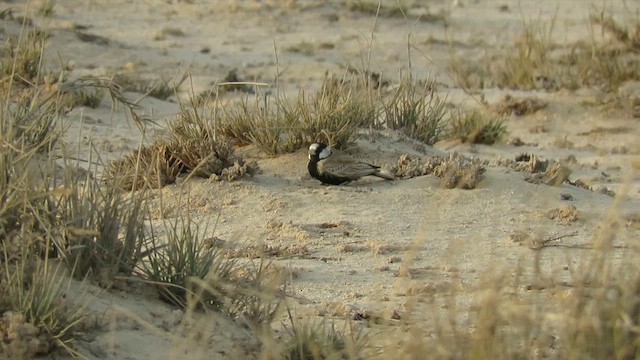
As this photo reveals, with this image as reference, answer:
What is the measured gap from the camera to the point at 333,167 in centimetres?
692

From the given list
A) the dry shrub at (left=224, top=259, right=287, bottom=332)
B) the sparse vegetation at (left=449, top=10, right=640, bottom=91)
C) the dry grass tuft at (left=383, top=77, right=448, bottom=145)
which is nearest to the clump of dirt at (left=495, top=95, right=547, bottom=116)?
the sparse vegetation at (left=449, top=10, right=640, bottom=91)

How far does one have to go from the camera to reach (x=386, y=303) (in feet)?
16.4

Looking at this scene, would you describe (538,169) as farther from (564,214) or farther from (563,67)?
(563,67)

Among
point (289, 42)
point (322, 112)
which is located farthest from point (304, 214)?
point (289, 42)

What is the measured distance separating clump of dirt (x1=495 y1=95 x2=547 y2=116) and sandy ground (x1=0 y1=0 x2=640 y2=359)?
0.12m

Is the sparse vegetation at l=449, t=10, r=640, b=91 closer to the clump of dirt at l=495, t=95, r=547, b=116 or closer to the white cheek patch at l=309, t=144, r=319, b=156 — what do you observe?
the clump of dirt at l=495, t=95, r=547, b=116

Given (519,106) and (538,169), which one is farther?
(519,106)

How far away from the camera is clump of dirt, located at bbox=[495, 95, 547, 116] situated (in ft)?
34.2

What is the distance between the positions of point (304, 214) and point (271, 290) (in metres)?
2.50

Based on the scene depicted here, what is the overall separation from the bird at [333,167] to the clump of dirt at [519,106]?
3669 mm

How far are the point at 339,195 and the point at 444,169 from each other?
0.63m

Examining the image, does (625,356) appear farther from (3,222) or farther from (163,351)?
(3,222)

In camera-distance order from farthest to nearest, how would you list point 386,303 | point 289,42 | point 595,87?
1. point 289,42
2. point 595,87
3. point 386,303

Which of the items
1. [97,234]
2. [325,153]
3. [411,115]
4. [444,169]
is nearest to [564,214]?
[444,169]
